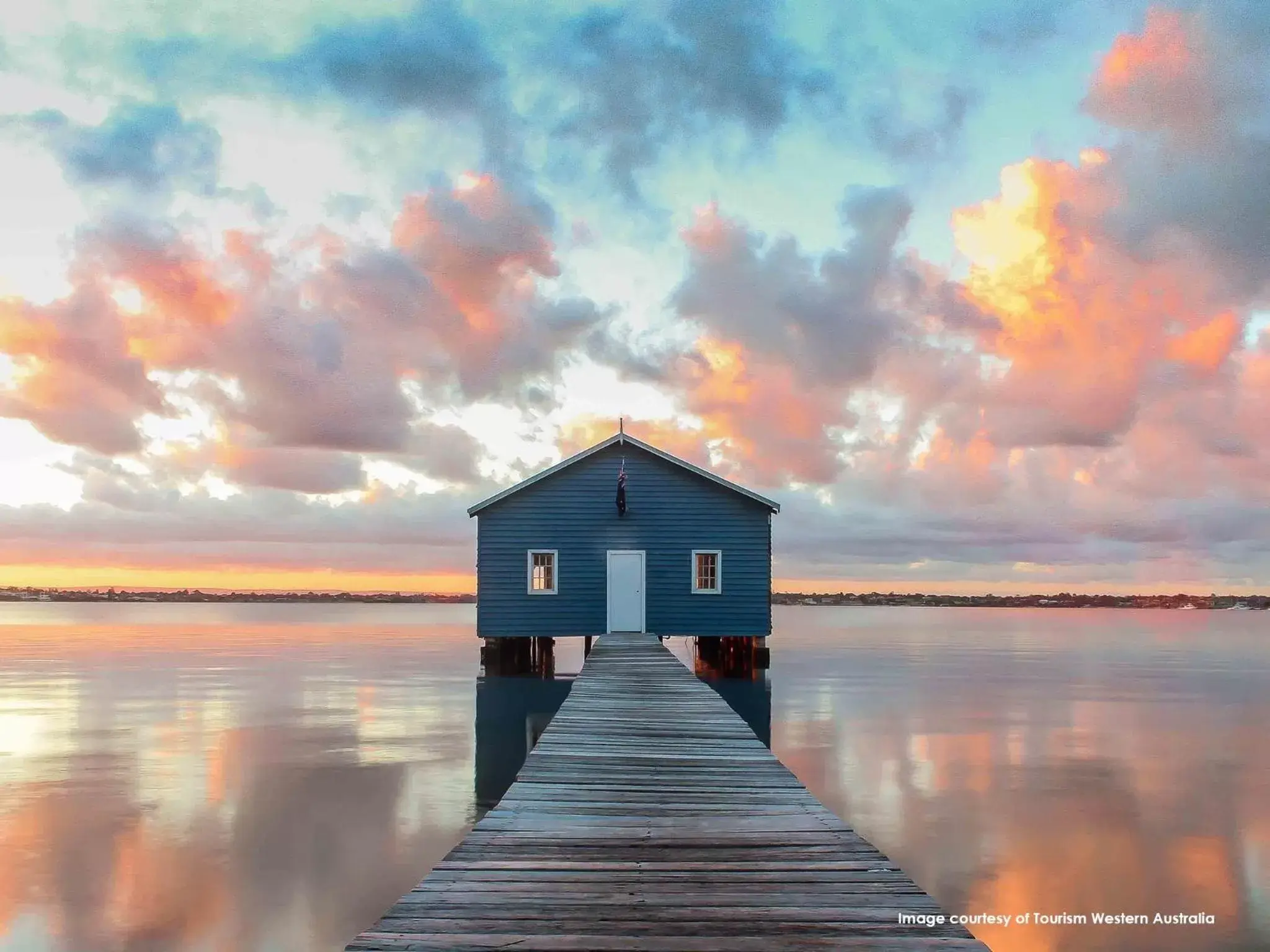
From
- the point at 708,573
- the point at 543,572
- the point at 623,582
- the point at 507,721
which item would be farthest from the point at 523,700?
the point at 708,573

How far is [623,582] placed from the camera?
27.8 m

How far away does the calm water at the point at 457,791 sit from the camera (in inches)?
396

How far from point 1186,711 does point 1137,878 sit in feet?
66.2

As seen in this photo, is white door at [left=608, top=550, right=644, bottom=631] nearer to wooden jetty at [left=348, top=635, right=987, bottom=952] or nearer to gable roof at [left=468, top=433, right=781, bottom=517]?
gable roof at [left=468, top=433, right=781, bottom=517]

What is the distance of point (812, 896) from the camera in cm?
535

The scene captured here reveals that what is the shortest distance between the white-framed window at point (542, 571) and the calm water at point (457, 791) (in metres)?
3.12

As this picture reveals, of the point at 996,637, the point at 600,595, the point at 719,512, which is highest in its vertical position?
the point at 719,512

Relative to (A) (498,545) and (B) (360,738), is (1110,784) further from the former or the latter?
(A) (498,545)

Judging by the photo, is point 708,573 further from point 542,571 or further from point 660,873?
point 660,873

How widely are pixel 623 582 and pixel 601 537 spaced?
53.9 inches

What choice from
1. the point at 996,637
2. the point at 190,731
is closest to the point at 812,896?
the point at 190,731

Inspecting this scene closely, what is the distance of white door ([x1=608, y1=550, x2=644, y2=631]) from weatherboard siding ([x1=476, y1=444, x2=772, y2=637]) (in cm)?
17

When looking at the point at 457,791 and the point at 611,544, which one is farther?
the point at 611,544

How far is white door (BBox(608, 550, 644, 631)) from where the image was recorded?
1095 inches
